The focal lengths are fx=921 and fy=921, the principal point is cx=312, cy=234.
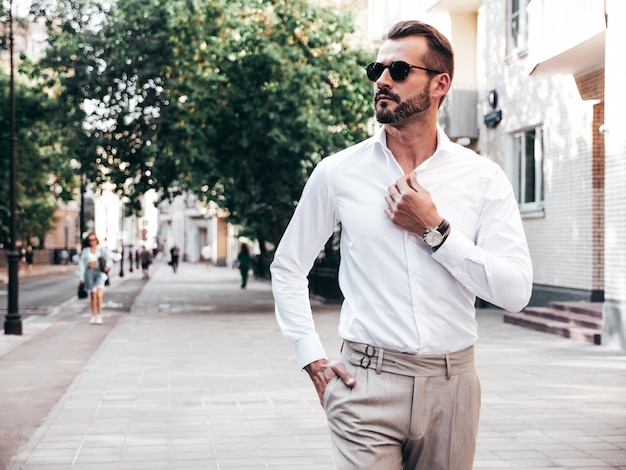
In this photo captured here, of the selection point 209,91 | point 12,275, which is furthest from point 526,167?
point 12,275

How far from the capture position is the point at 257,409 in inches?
316

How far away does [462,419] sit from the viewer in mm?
2688

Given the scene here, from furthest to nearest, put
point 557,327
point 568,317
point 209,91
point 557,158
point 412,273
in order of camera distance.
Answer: point 209,91, point 557,158, point 568,317, point 557,327, point 412,273

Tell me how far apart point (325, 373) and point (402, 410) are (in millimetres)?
260

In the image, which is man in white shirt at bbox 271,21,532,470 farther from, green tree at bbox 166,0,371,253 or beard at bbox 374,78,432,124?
green tree at bbox 166,0,371,253

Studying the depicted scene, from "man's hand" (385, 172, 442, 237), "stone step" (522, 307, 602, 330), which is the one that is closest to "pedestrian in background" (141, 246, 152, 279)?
"stone step" (522, 307, 602, 330)

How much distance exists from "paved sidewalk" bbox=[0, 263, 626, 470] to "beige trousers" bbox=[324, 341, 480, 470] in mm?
3327

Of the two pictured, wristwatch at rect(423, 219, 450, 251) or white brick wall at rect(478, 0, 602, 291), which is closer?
wristwatch at rect(423, 219, 450, 251)

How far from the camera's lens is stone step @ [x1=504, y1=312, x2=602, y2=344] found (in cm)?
1337

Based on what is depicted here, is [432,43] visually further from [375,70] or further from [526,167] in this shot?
[526,167]

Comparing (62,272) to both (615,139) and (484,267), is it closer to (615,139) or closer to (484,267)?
(615,139)

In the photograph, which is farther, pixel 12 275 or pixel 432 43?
pixel 12 275

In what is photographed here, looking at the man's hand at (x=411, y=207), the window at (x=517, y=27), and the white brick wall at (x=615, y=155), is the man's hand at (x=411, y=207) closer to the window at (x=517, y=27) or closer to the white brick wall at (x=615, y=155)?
the white brick wall at (x=615, y=155)

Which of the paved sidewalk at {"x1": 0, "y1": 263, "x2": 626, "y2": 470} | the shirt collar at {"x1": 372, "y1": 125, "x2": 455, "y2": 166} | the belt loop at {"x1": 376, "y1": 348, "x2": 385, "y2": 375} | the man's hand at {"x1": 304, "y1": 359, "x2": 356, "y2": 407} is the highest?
the shirt collar at {"x1": 372, "y1": 125, "x2": 455, "y2": 166}
